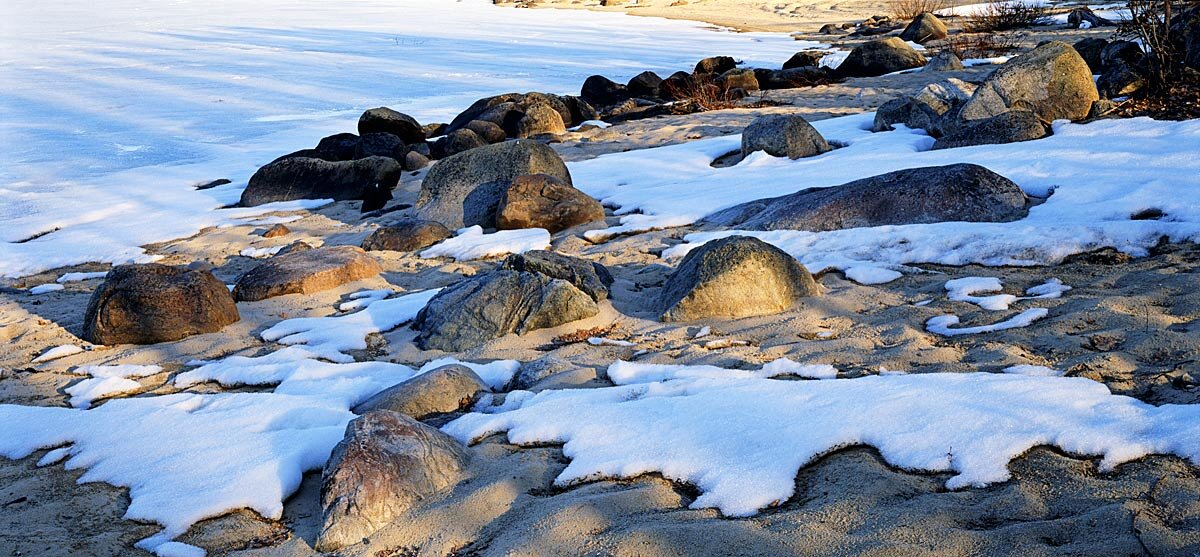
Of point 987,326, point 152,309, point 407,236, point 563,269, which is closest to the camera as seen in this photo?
point 987,326

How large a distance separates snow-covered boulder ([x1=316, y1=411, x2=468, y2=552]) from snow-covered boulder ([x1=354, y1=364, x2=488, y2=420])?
416mm

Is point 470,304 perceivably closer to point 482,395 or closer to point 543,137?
point 482,395

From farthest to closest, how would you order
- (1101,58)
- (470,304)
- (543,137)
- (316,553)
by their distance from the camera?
(543,137) < (1101,58) < (470,304) < (316,553)

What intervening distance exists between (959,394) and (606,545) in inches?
49.1

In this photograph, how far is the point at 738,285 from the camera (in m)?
4.29

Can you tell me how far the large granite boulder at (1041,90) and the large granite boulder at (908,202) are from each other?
261 cm

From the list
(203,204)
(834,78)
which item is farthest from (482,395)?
(834,78)

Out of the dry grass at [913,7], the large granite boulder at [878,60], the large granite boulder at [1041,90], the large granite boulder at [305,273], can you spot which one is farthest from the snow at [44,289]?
the dry grass at [913,7]

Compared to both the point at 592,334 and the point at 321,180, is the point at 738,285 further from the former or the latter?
the point at 321,180

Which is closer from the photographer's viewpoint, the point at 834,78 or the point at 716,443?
the point at 716,443

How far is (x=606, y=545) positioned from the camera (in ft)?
7.69

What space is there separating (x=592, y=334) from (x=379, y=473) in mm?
1673

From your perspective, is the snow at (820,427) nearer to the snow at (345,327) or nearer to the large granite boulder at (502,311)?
the large granite boulder at (502,311)

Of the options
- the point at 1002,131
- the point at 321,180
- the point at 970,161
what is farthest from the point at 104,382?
the point at 1002,131
